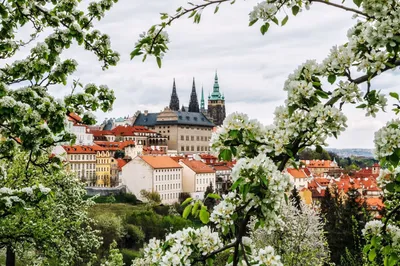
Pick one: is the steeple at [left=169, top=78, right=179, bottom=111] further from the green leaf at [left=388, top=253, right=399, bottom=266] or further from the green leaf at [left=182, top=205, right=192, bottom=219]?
the green leaf at [left=182, top=205, right=192, bottom=219]

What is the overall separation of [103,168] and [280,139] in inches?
3283

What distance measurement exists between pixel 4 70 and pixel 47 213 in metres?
8.52

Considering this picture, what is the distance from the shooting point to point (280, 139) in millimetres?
2447

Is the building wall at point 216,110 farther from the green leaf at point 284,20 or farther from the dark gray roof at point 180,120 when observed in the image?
the green leaf at point 284,20

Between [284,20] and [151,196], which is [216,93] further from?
[284,20]

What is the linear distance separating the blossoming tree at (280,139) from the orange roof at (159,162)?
247 feet

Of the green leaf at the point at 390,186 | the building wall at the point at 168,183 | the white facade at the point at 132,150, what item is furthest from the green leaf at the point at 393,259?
the white facade at the point at 132,150

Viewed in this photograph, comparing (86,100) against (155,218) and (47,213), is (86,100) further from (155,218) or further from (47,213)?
(155,218)

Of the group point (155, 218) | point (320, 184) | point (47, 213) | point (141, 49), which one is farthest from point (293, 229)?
point (320, 184)

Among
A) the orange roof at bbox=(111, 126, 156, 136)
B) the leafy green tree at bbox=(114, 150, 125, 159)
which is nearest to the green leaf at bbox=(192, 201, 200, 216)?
the leafy green tree at bbox=(114, 150, 125, 159)

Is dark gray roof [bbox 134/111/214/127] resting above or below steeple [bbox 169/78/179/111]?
below

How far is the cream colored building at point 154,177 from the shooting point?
76.9m

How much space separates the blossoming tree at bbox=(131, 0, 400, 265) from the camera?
7.59ft

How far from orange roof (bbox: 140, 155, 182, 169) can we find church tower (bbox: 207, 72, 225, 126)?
74.8m
